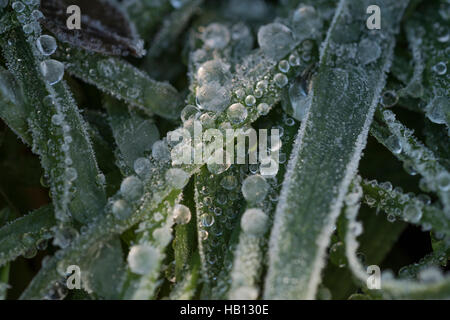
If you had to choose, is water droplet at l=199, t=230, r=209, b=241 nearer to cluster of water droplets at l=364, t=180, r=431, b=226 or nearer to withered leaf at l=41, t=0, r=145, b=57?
cluster of water droplets at l=364, t=180, r=431, b=226

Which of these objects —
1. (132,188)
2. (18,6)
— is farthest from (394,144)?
(18,6)

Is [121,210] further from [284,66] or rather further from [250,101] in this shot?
[284,66]

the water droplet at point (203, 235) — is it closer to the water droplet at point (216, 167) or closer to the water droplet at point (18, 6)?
the water droplet at point (216, 167)

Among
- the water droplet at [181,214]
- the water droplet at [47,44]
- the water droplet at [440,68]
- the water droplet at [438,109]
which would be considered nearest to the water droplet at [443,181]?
the water droplet at [438,109]

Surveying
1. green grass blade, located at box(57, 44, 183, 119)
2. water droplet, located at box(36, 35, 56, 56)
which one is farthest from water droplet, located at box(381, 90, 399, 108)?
water droplet, located at box(36, 35, 56, 56)

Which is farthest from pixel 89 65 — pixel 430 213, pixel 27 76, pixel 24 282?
pixel 430 213
